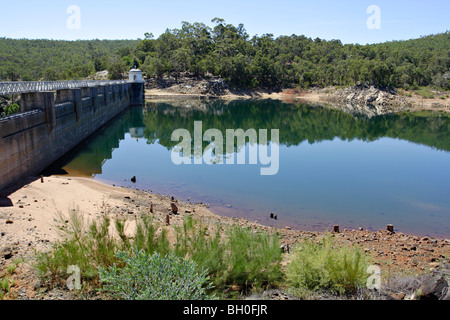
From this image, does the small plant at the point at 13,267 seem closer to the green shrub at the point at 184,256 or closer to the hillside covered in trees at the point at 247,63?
the green shrub at the point at 184,256

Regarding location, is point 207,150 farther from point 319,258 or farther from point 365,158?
point 319,258

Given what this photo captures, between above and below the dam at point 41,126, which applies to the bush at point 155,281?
below

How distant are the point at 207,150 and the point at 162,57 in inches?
2538

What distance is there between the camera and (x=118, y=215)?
1163 centimetres

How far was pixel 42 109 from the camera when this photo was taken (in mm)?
19328

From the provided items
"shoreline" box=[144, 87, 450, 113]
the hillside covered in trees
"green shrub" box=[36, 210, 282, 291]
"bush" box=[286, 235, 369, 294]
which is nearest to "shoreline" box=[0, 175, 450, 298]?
"green shrub" box=[36, 210, 282, 291]

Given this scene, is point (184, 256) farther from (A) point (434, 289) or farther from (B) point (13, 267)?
(A) point (434, 289)

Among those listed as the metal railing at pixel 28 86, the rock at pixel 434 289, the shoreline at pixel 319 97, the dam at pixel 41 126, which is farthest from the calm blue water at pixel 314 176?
the shoreline at pixel 319 97

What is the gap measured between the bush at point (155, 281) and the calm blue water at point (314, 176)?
790 cm

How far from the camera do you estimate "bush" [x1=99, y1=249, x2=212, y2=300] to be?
5.43 metres

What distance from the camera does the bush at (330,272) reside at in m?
6.49

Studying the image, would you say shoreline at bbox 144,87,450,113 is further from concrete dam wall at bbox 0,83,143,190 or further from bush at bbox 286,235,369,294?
bush at bbox 286,235,369,294

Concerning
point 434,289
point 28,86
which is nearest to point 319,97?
point 28,86

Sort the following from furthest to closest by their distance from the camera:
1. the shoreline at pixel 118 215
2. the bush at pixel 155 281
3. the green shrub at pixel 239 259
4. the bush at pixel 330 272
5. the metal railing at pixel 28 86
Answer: the metal railing at pixel 28 86 → the shoreline at pixel 118 215 → the green shrub at pixel 239 259 → the bush at pixel 330 272 → the bush at pixel 155 281
